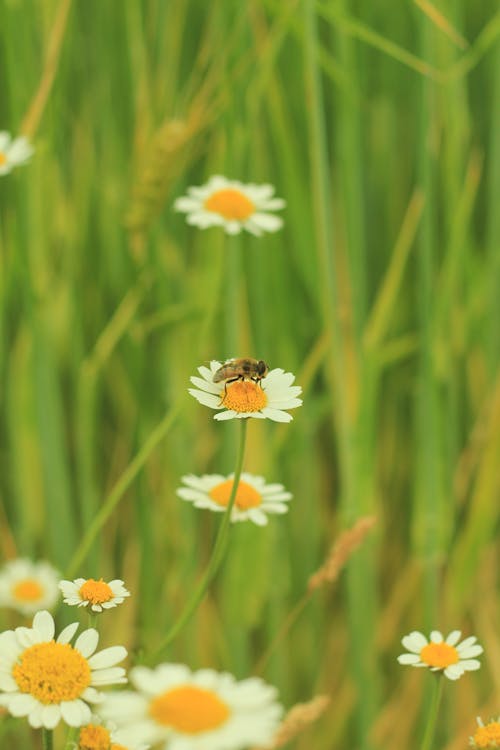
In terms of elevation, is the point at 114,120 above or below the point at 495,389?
above

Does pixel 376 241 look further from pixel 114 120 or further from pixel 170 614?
pixel 170 614

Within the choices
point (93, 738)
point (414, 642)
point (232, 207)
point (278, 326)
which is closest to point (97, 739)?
point (93, 738)

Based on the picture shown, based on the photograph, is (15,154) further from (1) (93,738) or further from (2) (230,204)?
(1) (93,738)

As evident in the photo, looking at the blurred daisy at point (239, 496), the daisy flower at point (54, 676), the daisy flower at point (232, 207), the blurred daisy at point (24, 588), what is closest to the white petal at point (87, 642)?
the daisy flower at point (54, 676)

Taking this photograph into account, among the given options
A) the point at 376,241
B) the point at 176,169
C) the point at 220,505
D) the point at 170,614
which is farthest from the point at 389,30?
the point at 220,505

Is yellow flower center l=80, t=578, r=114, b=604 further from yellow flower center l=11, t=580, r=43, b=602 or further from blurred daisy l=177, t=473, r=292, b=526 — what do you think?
yellow flower center l=11, t=580, r=43, b=602

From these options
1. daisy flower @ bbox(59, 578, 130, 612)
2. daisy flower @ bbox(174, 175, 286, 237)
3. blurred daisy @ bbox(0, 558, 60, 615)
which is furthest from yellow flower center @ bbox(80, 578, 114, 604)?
blurred daisy @ bbox(0, 558, 60, 615)
